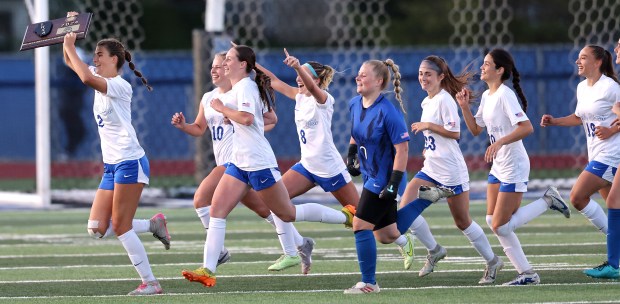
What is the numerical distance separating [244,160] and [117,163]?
88 centimetres

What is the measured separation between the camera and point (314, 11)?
33.3m

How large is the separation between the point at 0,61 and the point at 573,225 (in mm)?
16350

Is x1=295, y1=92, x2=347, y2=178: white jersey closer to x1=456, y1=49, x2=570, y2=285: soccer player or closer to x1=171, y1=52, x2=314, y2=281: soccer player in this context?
x1=171, y1=52, x2=314, y2=281: soccer player

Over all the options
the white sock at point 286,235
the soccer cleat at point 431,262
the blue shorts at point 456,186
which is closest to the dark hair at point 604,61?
the blue shorts at point 456,186

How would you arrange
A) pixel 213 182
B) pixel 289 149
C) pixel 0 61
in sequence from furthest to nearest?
pixel 0 61, pixel 289 149, pixel 213 182

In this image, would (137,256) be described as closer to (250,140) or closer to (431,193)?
(250,140)

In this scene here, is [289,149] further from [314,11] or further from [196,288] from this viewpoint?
[196,288]

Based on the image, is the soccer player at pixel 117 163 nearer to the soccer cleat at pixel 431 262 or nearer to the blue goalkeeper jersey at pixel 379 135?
the blue goalkeeper jersey at pixel 379 135

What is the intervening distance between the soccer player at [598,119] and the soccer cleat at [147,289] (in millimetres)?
3215

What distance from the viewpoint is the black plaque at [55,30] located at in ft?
31.5

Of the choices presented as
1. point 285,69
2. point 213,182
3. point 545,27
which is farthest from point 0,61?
point 213,182

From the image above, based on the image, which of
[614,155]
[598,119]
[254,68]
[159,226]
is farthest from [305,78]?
[614,155]

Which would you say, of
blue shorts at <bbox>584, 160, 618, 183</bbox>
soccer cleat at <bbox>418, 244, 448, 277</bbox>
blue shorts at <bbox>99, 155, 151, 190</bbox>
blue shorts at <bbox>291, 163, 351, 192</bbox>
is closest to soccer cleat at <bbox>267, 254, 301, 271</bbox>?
blue shorts at <bbox>291, 163, 351, 192</bbox>

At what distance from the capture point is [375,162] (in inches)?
374
